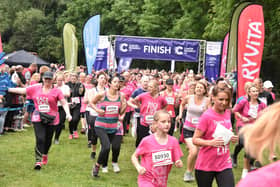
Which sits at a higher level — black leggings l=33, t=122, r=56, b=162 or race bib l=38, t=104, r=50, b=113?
race bib l=38, t=104, r=50, b=113

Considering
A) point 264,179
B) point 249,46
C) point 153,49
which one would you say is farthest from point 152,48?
point 264,179

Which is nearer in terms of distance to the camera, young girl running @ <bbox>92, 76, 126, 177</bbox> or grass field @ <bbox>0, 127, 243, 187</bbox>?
grass field @ <bbox>0, 127, 243, 187</bbox>

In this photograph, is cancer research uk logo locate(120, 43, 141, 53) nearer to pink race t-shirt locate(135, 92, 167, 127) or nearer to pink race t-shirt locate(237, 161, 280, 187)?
pink race t-shirt locate(135, 92, 167, 127)

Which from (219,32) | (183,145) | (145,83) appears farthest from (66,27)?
(219,32)

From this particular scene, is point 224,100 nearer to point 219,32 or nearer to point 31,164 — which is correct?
point 31,164

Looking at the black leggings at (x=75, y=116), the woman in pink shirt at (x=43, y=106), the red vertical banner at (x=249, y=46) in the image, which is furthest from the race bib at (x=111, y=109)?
the black leggings at (x=75, y=116)

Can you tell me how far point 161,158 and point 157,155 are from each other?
6 centimetres

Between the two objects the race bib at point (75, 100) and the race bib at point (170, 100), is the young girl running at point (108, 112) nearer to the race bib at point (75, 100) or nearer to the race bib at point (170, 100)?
the race bib at point (170, 100)

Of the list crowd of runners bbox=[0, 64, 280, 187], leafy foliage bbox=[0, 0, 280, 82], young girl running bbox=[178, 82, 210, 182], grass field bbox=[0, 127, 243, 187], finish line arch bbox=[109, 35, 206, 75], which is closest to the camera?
crowd of runners bbox=[0, 64, 280, 187]

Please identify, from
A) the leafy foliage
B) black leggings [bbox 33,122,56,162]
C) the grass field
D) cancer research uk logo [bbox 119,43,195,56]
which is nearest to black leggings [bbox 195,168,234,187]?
the grass field

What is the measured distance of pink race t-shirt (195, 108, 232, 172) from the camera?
506cm

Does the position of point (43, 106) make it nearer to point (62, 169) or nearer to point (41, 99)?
point (41, 99)

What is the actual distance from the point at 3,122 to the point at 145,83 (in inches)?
211

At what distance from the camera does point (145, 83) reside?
953 centimetres
